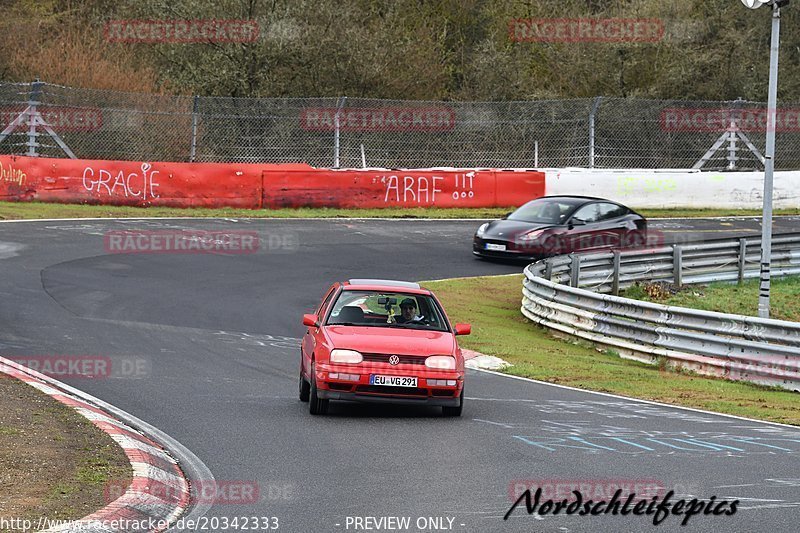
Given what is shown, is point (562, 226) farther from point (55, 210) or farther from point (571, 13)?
point (571, 13)

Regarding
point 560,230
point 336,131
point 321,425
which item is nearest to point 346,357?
point 321,425

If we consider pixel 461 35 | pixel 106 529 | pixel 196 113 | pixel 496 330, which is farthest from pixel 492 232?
pixel 461 35

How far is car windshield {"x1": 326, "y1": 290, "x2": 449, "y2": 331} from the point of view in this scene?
1287 cm

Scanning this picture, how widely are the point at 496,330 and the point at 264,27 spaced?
2412cm

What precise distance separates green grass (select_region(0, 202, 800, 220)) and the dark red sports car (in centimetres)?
550

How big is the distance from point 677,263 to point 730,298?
3.98ft

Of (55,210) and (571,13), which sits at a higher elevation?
(571,13)

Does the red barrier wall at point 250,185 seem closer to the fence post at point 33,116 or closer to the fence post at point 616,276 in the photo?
the fence post at point 33,116

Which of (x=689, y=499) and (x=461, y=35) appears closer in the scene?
(x=689, y=499)

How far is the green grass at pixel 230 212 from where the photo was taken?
28641mm

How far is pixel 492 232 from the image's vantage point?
1033 inches

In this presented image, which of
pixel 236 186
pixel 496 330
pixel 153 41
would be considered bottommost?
pixel 496 330

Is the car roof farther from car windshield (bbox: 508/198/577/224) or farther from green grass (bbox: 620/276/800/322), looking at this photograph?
car windshield (bbox: 508/198/577/224)

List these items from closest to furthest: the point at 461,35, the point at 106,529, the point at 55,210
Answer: the point at 106,529 → the point at 55,210 → the point at 461,35
